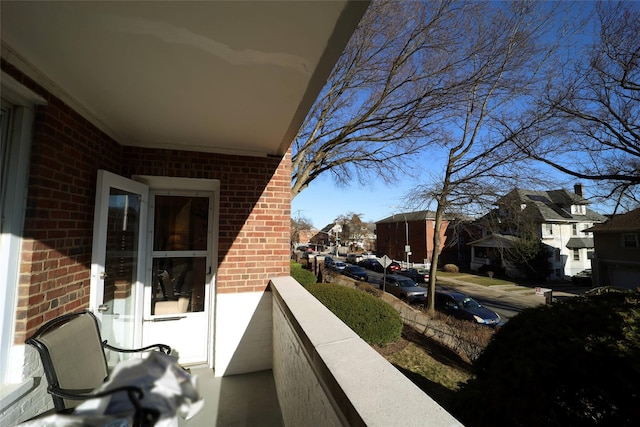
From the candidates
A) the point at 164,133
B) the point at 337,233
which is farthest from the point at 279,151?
the point at 337,233

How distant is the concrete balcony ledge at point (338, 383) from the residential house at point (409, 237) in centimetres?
2796

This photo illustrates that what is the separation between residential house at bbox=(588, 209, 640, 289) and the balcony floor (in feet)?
77.6

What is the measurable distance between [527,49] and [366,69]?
4019mm

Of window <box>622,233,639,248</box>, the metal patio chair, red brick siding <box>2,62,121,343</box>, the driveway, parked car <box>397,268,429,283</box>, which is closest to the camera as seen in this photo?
the metal patio chair

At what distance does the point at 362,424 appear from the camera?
890mm

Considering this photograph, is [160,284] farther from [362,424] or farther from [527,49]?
[527,49]

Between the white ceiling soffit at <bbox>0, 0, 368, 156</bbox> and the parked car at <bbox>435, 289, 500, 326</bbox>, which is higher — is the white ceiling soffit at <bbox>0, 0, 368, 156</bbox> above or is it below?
above

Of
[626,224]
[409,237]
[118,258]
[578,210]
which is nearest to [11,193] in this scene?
[118,258]

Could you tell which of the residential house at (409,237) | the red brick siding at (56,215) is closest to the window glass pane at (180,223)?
the red brick siding at (56,215)

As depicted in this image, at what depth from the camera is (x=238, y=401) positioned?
277 centimetres

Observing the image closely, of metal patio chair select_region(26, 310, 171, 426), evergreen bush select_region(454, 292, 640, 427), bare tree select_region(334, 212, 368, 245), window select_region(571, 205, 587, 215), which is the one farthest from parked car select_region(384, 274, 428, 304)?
bare tree select_region(334, 212, 368, 245)

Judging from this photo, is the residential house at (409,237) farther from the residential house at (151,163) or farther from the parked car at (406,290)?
the residential house at (151,163)

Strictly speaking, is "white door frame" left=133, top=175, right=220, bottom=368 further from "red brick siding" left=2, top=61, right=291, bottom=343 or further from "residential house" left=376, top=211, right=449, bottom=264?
"residential house" left=376, top=211, right=449, bottom=264

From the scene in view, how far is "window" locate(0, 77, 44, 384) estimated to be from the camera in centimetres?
165
